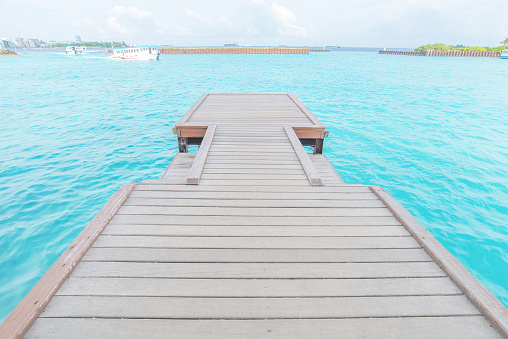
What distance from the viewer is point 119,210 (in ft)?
10.5

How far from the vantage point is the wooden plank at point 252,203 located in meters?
3.35

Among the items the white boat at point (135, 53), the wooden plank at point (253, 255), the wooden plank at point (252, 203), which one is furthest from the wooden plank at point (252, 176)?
the white boat at point (135, 53)

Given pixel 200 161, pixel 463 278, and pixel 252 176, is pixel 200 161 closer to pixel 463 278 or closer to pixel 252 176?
pixel 252 176

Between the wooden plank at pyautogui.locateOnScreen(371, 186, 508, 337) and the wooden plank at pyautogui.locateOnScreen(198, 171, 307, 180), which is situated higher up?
the wooden plank at pyautogui.locateOnScreen(371, 186, 508, 337)

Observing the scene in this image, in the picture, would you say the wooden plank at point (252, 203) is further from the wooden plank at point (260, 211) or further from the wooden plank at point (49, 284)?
the wooden plank at point (49, 284)

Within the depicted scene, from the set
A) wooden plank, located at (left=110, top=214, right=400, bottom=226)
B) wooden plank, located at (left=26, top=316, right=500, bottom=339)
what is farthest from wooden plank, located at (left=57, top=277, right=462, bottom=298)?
wooden plank, located at (left=110, top=214, right=400, bottom=226)

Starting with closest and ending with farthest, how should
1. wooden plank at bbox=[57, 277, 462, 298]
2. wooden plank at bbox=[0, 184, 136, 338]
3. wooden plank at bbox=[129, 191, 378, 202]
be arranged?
wooden plank at bbox=[0, 184, 136, 338] < wooden plank at bbox=[57, 277, 462, 298] < wooden plank at bbox=[129, 191, 378, 202]

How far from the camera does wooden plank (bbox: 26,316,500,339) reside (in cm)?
177

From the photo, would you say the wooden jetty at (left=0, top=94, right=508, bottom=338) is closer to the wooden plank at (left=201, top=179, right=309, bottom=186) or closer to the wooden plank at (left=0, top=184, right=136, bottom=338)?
the wooden plank at (left=0, top=184, right=136, bottom=338)

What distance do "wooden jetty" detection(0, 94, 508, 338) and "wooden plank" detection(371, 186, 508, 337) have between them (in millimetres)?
11

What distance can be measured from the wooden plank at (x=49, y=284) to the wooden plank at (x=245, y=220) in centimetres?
22

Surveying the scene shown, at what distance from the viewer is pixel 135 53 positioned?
50.4m

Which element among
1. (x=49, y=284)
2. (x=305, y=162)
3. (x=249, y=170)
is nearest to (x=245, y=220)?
(x=249, y=170)

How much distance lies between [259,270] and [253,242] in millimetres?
395
